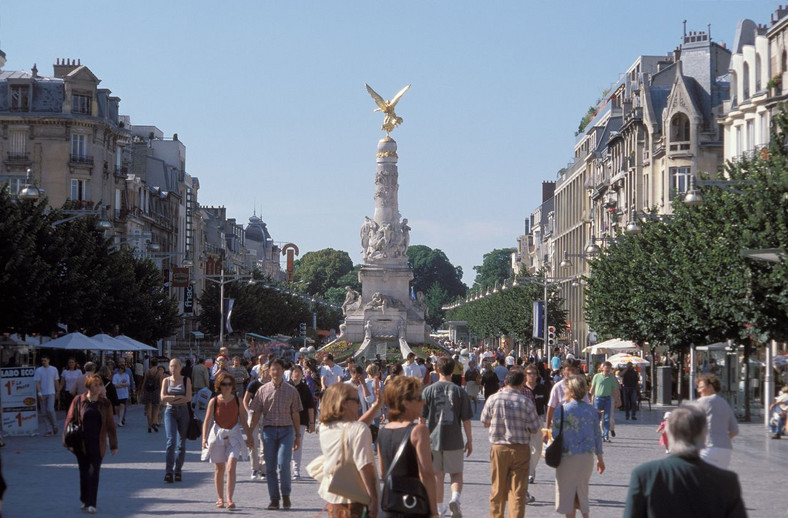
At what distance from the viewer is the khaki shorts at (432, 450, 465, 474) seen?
1542cm

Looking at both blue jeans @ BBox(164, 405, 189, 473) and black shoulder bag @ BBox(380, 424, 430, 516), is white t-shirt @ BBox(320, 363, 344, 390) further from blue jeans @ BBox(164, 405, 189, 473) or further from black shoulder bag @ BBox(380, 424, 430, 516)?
black shoulder bag @ BBox(380, 424, 430, 516)

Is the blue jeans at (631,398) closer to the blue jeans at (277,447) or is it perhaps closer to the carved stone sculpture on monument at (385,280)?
the blue jeans at (277,447)

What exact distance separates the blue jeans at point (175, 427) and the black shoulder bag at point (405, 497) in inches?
412

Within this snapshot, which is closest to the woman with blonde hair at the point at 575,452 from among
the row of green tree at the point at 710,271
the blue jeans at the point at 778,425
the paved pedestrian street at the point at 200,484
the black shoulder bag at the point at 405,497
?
the paved pedestrian street at the point at 200,484

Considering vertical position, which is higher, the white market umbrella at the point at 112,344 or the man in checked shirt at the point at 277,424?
the white market umbrella at the point at 112,344

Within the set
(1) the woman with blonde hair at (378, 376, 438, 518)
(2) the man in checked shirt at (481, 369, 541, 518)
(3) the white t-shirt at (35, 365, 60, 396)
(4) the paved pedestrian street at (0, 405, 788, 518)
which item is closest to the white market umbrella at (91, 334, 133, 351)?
(3) the white t-shirt at (35, 365, 60, 396)

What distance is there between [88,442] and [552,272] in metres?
121

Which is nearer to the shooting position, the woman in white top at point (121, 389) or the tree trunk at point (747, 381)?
the woman in white top at point (121, 389)

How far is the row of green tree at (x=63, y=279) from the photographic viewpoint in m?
41.2

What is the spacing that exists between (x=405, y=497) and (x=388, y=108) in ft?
275

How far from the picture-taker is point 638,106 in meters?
85.8

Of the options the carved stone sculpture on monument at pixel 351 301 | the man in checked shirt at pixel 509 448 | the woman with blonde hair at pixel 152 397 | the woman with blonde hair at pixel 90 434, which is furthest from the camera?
the carved stone sculpture on monument at pixel 351 301

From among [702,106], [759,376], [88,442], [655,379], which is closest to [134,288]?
[655,379]

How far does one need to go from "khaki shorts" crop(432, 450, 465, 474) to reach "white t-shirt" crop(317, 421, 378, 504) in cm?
459
